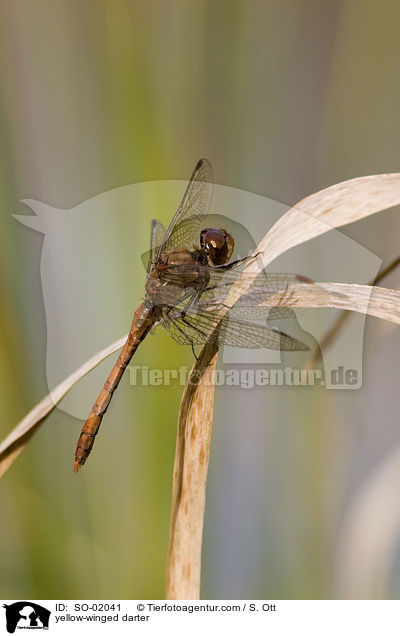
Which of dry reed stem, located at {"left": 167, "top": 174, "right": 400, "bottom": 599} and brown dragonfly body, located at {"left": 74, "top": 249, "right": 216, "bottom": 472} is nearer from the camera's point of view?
dry reed stem, located at {"left": 167, "top": 174, "right": 400, "bottom": 599}

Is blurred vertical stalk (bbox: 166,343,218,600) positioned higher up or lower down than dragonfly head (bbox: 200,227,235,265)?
lower down

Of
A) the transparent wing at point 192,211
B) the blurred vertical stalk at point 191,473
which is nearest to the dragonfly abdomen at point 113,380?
the transparent wing at point 192,211

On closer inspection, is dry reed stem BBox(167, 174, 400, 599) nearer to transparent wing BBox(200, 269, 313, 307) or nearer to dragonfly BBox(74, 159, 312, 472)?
transparent wing BBox(200, 269, 313, 307)

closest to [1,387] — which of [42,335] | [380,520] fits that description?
[42,335]

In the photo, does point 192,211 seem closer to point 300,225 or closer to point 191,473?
point 300,225
